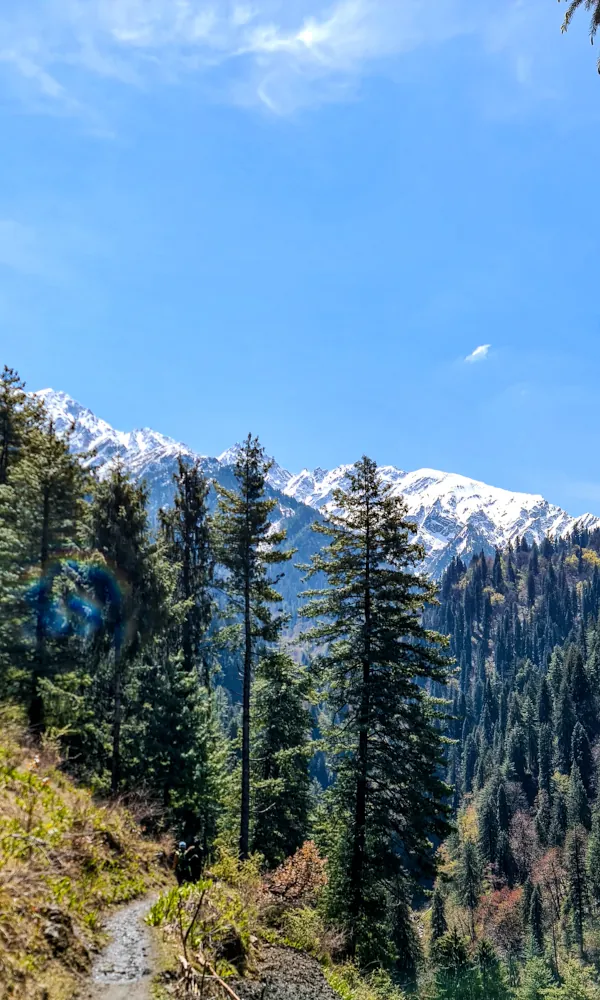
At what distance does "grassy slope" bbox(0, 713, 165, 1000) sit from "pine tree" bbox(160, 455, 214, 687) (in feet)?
29.9

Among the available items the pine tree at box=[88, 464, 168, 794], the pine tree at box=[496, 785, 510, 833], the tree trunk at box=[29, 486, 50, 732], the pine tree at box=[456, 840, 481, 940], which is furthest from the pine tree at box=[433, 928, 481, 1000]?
the pine tree at box=[496, 785, 510, 833]

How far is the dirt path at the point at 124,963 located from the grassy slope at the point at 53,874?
0.82 feet

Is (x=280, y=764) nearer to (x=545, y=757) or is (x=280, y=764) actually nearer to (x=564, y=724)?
(x=545, y=757)

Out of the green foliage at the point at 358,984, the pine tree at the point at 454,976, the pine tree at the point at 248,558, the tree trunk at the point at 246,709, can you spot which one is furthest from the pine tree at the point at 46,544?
the pine tree at the point at 454,976

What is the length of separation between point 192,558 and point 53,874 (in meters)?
15.7

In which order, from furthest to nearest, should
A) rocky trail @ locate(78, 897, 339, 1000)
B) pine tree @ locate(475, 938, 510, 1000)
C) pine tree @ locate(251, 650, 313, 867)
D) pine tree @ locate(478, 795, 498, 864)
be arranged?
pine tree @ locate(478, 795, 498, 864) < pine tree @ locate(475, 938, 510, 1000) < pine tree @ locate(251, 650, 313, 867) < rocky trail @ locate(78, 897, 339, 1000)

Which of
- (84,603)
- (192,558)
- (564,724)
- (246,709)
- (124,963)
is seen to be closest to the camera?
(124,963)

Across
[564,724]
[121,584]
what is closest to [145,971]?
[121,584]

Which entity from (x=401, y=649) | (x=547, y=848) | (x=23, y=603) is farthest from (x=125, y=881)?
(x=547, y=848)

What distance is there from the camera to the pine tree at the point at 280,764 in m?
22.6

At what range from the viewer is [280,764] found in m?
22.6

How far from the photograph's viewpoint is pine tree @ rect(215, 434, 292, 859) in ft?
62.8

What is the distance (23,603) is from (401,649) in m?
13.1

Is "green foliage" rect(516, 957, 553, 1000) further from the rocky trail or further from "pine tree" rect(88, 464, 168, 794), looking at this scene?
"pine tree" rect(88, 464, 168, 794)
